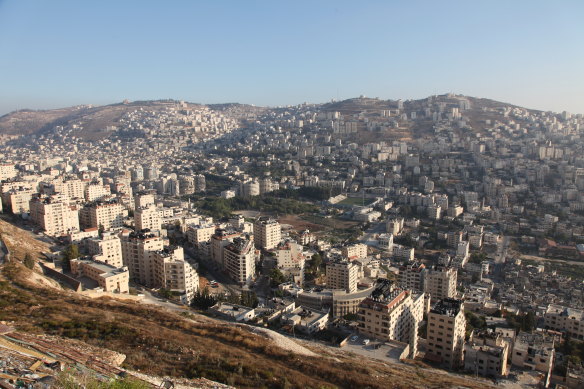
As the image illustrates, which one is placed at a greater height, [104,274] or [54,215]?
[54,215]

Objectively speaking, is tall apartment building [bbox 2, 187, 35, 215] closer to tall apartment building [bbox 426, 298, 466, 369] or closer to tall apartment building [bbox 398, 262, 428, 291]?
tall apartment building [bbox 398, 262, 428, 291]

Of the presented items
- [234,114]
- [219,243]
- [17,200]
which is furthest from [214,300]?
[234,114]

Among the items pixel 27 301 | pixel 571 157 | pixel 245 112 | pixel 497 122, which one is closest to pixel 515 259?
pixel 27 301

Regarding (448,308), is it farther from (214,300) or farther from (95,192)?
(95,192)

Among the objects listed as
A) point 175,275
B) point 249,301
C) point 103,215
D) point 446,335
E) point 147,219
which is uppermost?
point 103,215

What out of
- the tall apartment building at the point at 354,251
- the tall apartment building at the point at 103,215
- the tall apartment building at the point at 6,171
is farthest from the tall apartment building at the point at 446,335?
the tall apartment building at the point at 6,171

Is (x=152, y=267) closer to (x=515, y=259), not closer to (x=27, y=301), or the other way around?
(x=27, y=301)

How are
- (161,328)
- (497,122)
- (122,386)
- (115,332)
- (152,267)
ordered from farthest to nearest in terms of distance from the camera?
(497,122), (152,267), (161,328), (115,332), (122,386)

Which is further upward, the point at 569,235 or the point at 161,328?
the point at 161,328
